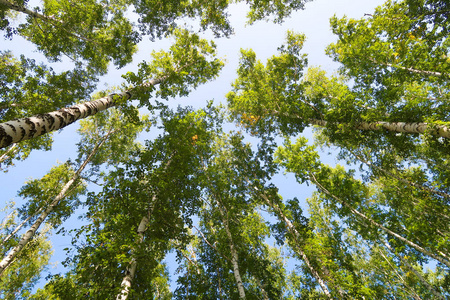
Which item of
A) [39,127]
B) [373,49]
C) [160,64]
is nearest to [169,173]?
[39,127]

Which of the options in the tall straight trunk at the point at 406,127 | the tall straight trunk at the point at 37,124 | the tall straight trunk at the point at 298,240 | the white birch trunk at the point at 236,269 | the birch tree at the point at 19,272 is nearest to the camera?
the tall straight trunk at the point at 37,124

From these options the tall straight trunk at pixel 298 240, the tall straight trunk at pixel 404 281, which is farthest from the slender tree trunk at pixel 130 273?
the tall straight trunk at pixel 404 281

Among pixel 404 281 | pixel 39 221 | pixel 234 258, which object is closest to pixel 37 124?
pixel 234 258

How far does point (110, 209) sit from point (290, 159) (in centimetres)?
837

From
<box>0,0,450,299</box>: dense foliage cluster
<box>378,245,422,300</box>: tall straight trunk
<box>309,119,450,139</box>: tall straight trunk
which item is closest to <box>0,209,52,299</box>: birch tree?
<box>0,0,450,299</box>: dense foliage cluster

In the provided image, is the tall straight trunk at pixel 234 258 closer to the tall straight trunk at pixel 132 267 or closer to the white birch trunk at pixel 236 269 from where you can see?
the white birch trunk at pixel 236 269

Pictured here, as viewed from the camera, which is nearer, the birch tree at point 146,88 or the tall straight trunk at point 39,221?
the birch tree at point 146,88

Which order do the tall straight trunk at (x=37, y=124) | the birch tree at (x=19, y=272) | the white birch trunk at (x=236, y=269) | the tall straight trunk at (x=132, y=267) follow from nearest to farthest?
the tall straight trunk at (x=37, y=124), the tall straight trunk at (x=132, y=267), the white birch trunk at (x=236, y=269), the birch tree at (x=19, y=272)

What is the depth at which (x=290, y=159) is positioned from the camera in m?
9.91

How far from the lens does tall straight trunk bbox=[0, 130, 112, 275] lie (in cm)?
721

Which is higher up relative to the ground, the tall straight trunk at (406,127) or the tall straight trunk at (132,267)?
the tall straight trunk at (406,127)

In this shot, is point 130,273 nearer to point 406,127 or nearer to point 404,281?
point 406,127

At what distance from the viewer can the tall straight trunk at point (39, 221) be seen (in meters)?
7.21

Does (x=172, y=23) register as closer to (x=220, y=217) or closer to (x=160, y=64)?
(x=160, y=64)
